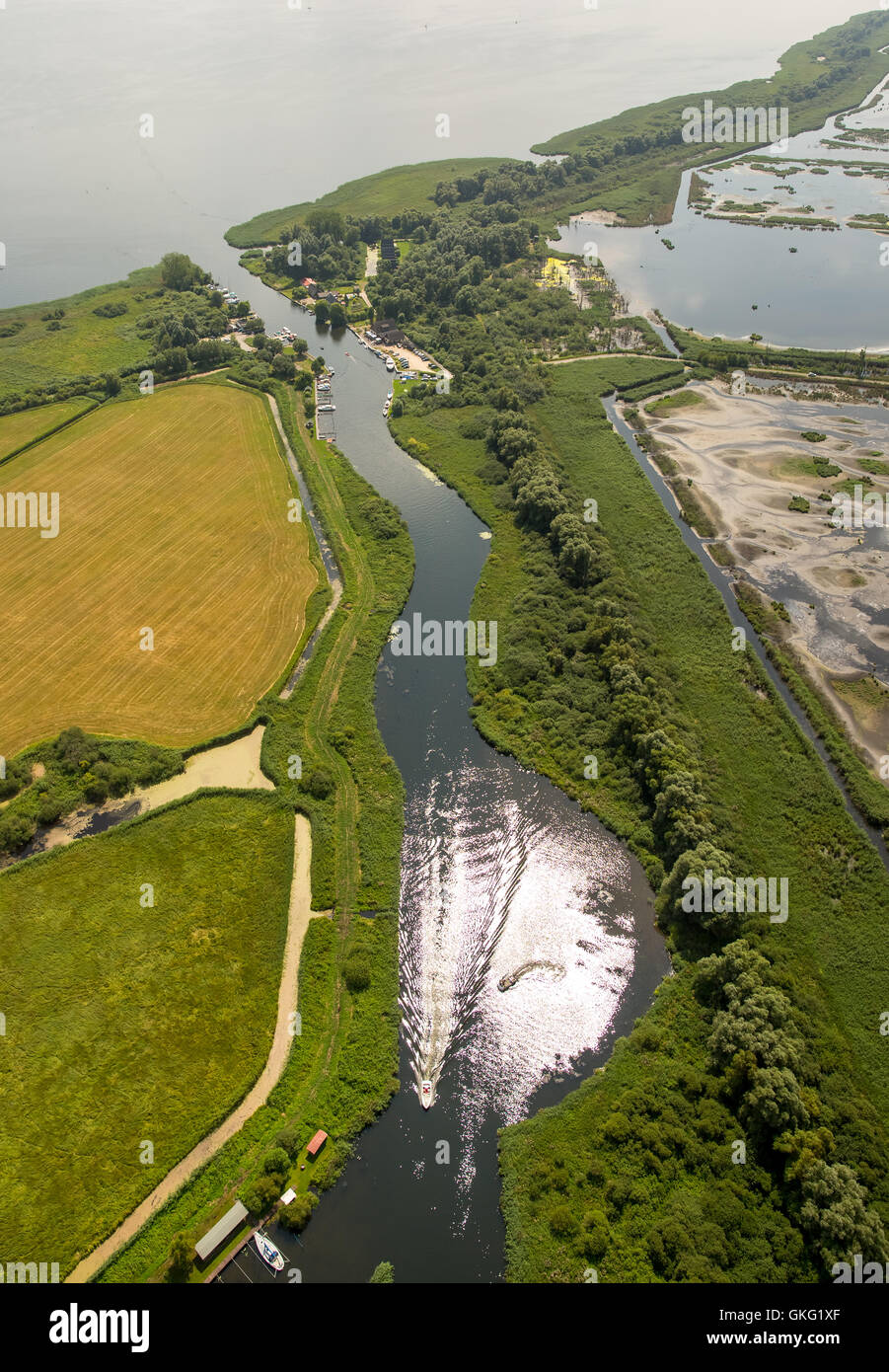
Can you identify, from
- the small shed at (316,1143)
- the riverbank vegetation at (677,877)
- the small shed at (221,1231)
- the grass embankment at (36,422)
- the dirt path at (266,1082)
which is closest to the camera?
the small shed at (221,1231)

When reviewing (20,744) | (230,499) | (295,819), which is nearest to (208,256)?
(230,499)

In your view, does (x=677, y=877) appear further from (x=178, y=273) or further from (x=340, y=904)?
(x=178, y=273)
